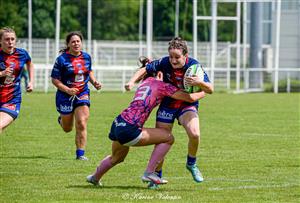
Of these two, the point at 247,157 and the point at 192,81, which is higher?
the point at 192,81

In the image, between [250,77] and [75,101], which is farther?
[250,77]

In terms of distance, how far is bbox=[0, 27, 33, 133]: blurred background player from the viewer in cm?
1368

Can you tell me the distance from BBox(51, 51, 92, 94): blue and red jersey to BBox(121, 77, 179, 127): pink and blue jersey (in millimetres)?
4324

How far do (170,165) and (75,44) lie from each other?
2.47 meters

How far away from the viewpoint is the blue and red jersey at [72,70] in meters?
15.7

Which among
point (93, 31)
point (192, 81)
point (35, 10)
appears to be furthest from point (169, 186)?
point (93, 31)

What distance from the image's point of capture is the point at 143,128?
1141 cm

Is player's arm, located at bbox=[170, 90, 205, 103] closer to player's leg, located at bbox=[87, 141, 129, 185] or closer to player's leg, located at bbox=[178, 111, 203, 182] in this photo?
player's leg, located at bbox=[178, 111, 203, 182]

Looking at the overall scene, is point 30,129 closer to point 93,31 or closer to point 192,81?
point 192,81

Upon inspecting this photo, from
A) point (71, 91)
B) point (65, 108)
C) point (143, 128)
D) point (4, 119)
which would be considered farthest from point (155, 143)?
point (65, 108)

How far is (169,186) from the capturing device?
1202 cm

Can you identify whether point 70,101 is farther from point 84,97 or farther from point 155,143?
point 155,143

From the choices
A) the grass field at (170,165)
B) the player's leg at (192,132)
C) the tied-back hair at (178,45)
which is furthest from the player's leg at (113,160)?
the tied-back hair at (178,45)

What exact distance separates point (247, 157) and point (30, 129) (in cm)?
692
